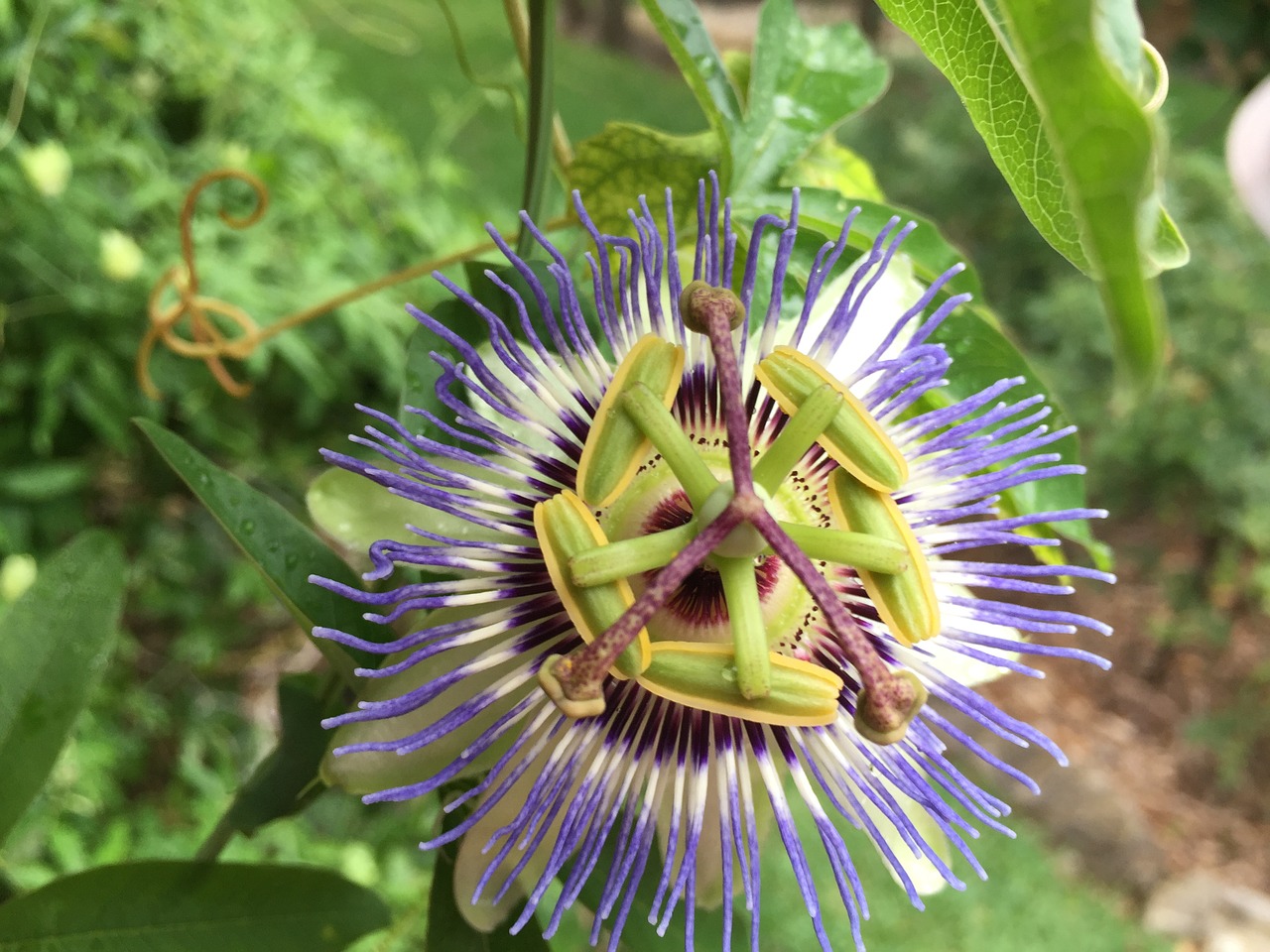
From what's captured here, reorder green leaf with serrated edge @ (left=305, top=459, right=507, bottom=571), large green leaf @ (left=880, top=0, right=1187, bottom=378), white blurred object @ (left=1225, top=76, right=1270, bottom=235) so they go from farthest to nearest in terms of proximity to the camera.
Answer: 1. white blurred object @ (left=1225, top=76, right=1270, bottom=235)
2. green leaf with serrated edge @ (left=305, top=459, right=507, bottom=571)
3. large green leaf @ (left=880, top=0, right=1187, bottom=378)

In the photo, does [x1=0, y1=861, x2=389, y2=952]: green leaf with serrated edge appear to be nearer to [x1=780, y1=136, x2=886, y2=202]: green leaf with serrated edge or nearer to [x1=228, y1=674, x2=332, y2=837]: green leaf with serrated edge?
[x1=228, y1=674, x2=332, y2=837]: green leaf with serrated edge

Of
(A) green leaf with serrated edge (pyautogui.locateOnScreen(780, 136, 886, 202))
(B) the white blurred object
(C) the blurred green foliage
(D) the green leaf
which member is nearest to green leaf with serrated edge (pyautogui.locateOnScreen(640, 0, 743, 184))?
(A) green leaf with serrated edge (pyautogui.locateOnScreen(780, 136, 886, 202))

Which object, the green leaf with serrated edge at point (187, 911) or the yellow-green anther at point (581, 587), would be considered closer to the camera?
the yellow-green anther at point (581, 587)

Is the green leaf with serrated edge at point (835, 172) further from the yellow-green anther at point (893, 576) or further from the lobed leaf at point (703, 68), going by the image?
the yellow-green anther at point (893, 576)

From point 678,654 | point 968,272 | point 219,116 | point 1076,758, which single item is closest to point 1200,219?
point 1076,758

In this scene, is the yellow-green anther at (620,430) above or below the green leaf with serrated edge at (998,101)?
below

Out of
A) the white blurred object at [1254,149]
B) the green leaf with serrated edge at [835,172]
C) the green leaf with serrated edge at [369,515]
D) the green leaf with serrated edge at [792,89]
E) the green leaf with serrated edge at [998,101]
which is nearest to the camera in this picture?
the green leaf with serrated edge at [998,101]

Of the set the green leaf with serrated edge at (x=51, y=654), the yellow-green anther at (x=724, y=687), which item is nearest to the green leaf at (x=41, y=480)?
the green leaf with serrated edge at (x=51, y=654)
